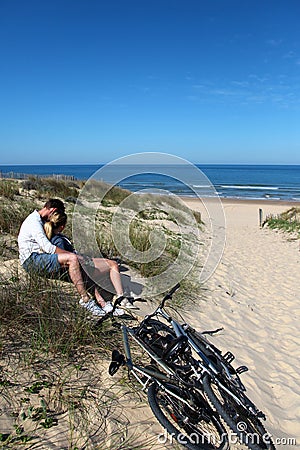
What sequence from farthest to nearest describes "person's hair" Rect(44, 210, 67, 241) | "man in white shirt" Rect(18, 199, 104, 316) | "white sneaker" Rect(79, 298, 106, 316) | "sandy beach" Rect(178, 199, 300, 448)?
"person's hair" Rect(44, 210, 67, 241) → "man in white shirt" Rect(18, 199, 104, 316) → "white sneaker" Rect(79, 298, 106, 316) → "sandy beach" Rect(178, 199, 300, 448)

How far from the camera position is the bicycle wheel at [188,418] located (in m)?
2.26

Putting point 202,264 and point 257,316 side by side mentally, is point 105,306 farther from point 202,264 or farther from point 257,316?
point 202,264

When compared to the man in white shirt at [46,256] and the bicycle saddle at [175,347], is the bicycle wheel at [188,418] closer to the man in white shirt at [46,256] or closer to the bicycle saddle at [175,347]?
the bicycle saddle at [175,347]

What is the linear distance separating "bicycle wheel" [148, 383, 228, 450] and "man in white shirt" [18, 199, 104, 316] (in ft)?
4.09

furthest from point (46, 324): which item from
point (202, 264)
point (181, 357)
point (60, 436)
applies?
point (202, 264)

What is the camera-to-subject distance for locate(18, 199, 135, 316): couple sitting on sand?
3.64 meters

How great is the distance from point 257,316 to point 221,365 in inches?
113

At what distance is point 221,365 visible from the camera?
2.42m

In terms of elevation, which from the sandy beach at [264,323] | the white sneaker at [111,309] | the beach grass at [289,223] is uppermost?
the white sneaker at [111,309]

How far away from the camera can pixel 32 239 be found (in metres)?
4.00

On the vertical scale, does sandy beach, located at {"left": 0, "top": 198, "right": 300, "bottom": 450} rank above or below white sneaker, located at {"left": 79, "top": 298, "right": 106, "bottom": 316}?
below

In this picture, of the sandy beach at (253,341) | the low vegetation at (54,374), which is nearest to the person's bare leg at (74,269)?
the low vegetation at (54,374)

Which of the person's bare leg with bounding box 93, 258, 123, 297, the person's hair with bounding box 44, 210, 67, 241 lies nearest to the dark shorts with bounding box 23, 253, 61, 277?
the person's hair with bounding box 44, 210, 67, 241

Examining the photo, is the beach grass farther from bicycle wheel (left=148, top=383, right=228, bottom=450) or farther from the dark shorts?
bicycle wheel (left=148, top=383, right=228, bottom=450)
